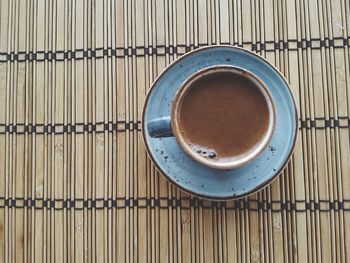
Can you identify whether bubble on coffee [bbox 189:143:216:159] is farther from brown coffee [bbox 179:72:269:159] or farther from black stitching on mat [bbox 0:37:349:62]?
black stitching on mat [bbox 0:37:349:62]

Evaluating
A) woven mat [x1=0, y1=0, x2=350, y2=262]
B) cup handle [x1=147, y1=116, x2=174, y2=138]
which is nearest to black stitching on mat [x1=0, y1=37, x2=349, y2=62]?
woven mat [x1=0, y1=0, x2=350, y2=262]

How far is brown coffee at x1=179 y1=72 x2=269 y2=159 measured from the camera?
1.79 ft

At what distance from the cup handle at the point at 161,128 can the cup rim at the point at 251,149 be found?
1 cm

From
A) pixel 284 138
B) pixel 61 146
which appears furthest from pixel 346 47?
pixel 61 146

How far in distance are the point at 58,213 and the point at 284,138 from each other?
0.32 meters

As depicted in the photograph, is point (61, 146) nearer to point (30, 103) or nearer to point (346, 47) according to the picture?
point (30, 103)

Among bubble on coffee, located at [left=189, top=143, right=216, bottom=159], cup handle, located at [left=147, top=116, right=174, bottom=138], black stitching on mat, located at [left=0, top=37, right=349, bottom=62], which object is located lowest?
bubble on coffee, located at [left=189, top=143, right=216, bottom=159]

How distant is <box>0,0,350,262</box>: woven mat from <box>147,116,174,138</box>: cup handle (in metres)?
0.07

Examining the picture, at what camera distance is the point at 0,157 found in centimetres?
63

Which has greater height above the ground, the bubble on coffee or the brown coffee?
the brown coffee

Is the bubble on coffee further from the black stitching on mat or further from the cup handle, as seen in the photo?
the black stitching on mat

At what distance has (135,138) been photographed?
61cm

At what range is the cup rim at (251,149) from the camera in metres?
0.53

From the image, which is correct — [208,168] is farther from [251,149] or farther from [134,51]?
[134,51]
